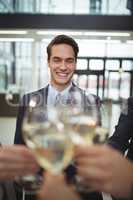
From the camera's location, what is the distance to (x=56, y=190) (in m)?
0.35

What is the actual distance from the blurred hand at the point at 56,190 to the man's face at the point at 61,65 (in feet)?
2.20

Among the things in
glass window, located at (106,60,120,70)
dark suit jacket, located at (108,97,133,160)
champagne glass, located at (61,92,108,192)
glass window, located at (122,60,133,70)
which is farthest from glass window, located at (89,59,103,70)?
champagne glass, located at (61,92,108,192)

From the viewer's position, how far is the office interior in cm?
404

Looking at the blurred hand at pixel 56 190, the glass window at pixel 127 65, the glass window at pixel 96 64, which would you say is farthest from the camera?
the glass window at pixel 127 65

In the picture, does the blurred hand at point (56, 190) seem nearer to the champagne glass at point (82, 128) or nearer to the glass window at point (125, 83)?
the champagne glass at point (82, 128)

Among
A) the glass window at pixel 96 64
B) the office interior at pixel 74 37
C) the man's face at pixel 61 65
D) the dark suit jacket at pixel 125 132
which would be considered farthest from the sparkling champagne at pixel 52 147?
the glass window at pixel 96 64

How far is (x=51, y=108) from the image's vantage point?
1.40 ft

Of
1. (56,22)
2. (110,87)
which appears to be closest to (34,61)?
(110,87)

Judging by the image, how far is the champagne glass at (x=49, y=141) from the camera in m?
A: 0.36

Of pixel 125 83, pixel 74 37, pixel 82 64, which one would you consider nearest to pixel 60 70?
pixel 74 37

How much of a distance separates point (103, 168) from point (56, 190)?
5cm

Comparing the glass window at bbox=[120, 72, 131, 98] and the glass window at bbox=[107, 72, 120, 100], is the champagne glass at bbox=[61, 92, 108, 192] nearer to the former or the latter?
the glass window at bbox=[120, 72, 131, 98]

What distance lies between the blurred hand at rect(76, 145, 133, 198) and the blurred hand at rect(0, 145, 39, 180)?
7cm

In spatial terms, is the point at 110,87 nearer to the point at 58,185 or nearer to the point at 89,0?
the point at 89,0
